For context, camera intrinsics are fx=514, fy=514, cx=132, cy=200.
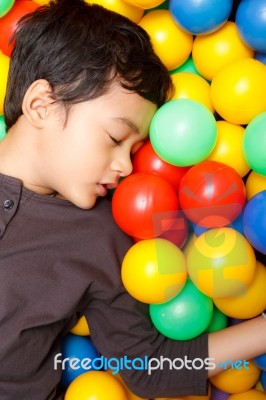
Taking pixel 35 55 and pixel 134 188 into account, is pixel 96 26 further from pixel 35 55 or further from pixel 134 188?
pixel 134 188

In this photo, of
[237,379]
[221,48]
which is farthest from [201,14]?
[237,379]

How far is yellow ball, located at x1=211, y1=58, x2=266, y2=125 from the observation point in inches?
37.5

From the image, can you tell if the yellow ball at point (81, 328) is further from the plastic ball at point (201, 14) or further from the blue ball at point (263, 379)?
the plastic ball at point (201, 14)

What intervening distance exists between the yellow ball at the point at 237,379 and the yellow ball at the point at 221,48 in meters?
0.62

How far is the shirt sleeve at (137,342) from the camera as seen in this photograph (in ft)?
3.24

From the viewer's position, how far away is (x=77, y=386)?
102 centimetres

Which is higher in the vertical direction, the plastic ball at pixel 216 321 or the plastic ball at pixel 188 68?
the plastic ball at pixel 188 68

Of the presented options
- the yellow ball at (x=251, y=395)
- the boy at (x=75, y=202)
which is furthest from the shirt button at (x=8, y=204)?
the yellow ball at (x=251, y=395)

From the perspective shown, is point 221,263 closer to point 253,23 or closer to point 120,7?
point 253,23

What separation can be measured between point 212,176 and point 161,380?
418 mm

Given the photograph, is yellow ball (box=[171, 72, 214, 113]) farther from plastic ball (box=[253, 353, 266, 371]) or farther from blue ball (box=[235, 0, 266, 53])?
plastic ball (box=[253, 353, 266, 371])

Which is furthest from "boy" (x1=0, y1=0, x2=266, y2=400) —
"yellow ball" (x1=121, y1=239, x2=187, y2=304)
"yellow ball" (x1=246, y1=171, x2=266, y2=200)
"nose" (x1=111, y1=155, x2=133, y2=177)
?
"yellow ball" (x1=246, y1=171, x2=266, y2=200)

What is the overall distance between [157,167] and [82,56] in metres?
0.26

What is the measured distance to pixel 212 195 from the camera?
88cm
